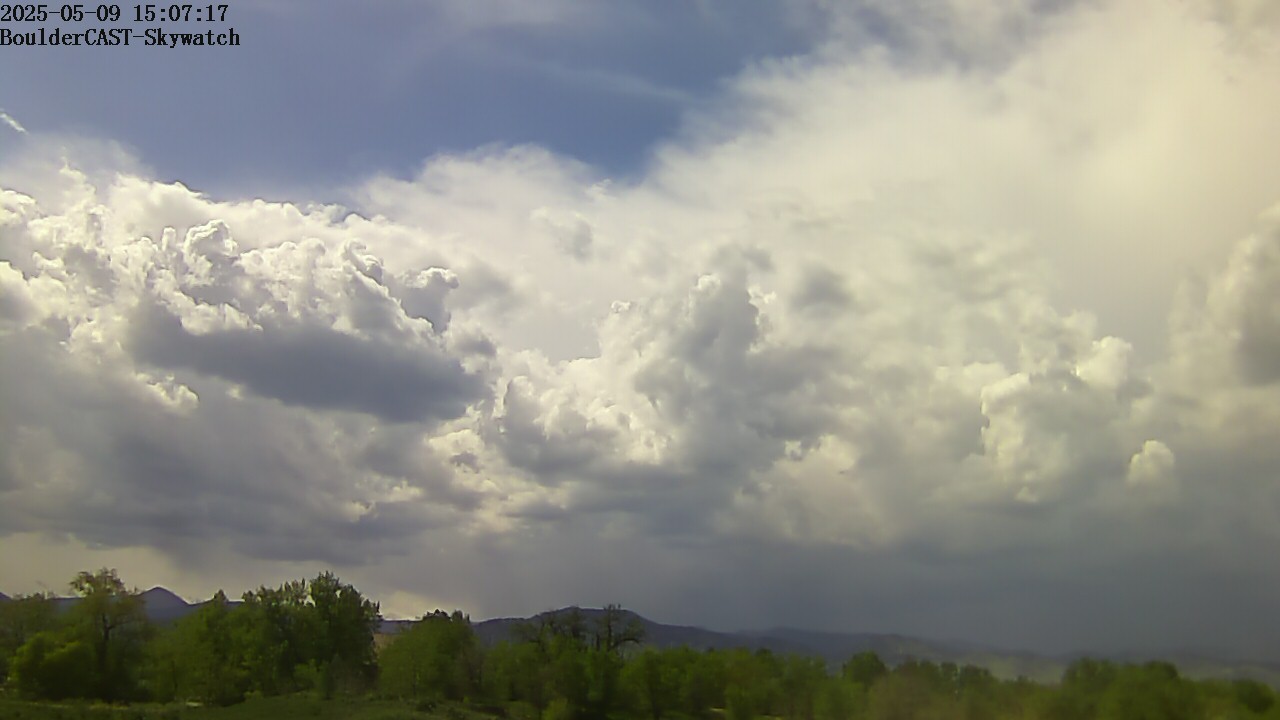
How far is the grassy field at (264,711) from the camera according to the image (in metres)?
77.6

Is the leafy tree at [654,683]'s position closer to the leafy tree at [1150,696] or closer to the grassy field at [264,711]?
the grassy field at [264,711]

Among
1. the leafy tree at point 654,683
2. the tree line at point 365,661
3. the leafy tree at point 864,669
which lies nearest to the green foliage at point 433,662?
the tree line at point 365,661

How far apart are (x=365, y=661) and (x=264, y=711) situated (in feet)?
145

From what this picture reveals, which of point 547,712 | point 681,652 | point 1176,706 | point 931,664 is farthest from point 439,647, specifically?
point 1176,706

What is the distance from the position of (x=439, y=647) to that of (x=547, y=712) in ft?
68.9

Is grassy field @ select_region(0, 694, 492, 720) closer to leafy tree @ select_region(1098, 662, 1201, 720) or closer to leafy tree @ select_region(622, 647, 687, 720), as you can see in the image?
leafy tree @ select_region(622, 647, 687, 720)

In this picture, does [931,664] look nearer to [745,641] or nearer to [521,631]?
[745,641]

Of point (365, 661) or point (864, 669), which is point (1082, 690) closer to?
point (864, 669)

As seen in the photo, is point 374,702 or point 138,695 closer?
point 374,702

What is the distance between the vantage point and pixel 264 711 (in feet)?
302

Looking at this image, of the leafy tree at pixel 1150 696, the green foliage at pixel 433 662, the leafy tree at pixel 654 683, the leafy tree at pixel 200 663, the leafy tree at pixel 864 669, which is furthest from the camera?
the green foliage at pixel 433 662

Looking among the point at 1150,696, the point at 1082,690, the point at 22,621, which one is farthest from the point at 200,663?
the point at 1150,696

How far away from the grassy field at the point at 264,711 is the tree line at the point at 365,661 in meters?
4.88

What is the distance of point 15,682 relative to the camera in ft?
340
